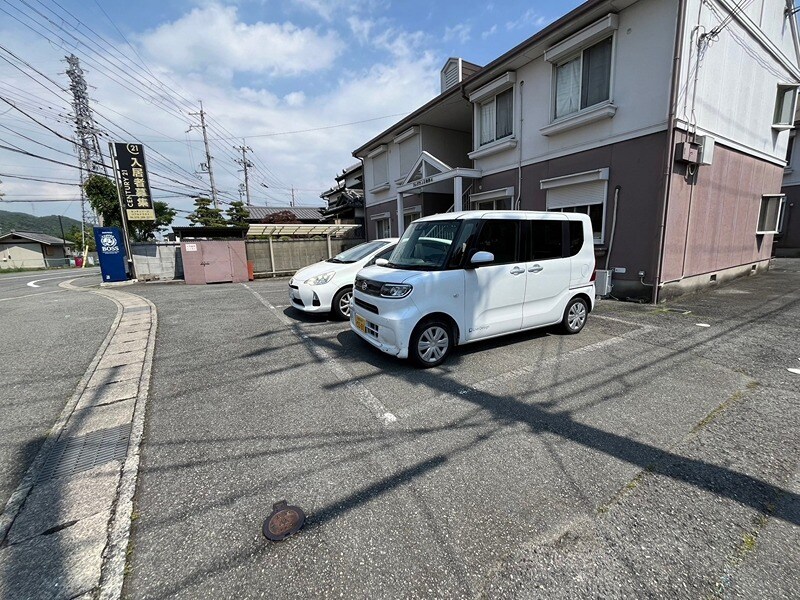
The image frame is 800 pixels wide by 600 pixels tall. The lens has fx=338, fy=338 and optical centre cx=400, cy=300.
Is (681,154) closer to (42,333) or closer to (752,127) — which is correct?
(752,127)

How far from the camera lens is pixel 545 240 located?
4.55 m

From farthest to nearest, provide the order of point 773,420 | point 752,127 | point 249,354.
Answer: point 752,127, point 249,354, point 773,420

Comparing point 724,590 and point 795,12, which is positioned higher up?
point 795,12

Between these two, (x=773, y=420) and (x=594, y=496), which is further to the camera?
(x=773, y=420)

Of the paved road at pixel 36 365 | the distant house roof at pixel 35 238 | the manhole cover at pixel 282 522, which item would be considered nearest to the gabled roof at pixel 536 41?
the manhole cover at pixel 282 522

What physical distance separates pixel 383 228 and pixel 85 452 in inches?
574

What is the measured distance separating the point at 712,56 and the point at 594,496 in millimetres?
9266

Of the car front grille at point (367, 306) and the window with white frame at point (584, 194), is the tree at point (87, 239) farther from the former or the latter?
the window with white frame at point (584, 194)

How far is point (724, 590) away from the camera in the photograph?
1.50 meters

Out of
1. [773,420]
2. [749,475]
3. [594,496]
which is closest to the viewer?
[594,496]

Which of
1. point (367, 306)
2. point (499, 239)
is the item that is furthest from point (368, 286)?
point (499, 239)

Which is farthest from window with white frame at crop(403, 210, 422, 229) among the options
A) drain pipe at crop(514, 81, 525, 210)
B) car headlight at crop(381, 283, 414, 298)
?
car headlight at crop(381, 283, 414, 298)

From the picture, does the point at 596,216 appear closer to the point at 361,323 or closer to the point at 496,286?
the point at 496,286

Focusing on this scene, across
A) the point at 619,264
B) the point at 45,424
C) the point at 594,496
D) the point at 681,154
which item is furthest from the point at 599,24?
the point at 45,424
